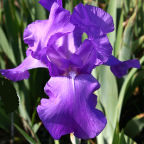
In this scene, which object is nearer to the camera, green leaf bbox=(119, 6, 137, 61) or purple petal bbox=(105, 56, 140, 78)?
purple petal bbox=(105, 56, 140, 78)

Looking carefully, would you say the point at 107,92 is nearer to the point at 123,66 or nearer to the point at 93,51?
the point at 123,66

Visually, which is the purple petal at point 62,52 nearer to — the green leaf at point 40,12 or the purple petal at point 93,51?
the purple petal at point 93,51

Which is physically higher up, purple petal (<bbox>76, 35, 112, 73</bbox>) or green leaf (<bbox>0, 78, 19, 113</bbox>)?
purple petal (<bbox>76, 35, 112, 73</bbox>)

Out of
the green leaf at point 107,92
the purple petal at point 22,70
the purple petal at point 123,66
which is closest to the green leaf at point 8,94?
the purple petal at point 22,70

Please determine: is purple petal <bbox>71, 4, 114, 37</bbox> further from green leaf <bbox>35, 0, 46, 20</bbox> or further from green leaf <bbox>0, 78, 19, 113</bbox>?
green leaf <bbox>35, 0, 46, 20</bbox>

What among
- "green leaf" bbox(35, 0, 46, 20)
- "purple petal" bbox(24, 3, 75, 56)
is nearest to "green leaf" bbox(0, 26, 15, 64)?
"green leaf" bbox(35, 0, 46, 20)

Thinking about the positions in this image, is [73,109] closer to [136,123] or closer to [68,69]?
[68,69]

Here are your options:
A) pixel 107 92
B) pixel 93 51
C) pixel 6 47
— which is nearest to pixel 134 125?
pixel 107 92
